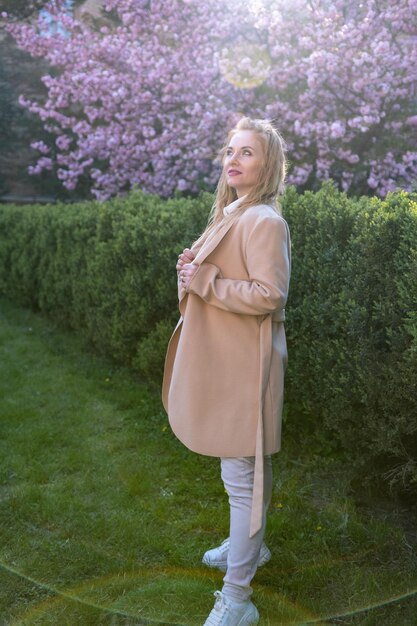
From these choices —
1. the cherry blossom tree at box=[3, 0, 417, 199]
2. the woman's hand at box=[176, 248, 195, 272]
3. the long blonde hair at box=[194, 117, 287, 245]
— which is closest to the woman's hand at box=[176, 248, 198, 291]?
the woman's hand at box=[176, 248, 195, 272]

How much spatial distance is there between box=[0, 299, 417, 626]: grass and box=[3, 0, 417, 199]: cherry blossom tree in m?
3.96

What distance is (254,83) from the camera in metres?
8.00

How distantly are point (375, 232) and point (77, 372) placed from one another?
385 centimetres

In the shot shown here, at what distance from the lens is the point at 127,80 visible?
9.11m

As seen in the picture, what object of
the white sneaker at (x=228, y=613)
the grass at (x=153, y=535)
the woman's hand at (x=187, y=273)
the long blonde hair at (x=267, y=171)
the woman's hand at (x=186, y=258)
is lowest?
the grass at (x=153, y=535)

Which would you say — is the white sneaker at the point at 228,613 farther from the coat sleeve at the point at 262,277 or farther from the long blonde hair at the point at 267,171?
the long blonde hair at the point at 267,171

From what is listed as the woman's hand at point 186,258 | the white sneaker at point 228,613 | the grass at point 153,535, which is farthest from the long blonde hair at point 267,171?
the grass at point 153,535

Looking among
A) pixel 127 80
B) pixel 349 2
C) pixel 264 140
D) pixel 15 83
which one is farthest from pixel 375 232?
pixel 15 83

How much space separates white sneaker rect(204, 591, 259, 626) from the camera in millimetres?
2562

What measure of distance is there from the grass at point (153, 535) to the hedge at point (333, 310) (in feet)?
1.21

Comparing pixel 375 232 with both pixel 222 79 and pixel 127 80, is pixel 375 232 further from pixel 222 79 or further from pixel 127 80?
pixel 127 80

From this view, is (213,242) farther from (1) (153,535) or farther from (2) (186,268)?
(1) (153,535)

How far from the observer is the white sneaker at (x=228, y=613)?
256cm

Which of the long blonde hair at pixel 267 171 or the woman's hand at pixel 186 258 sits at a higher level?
the long blonde hair at pixel 267 171
